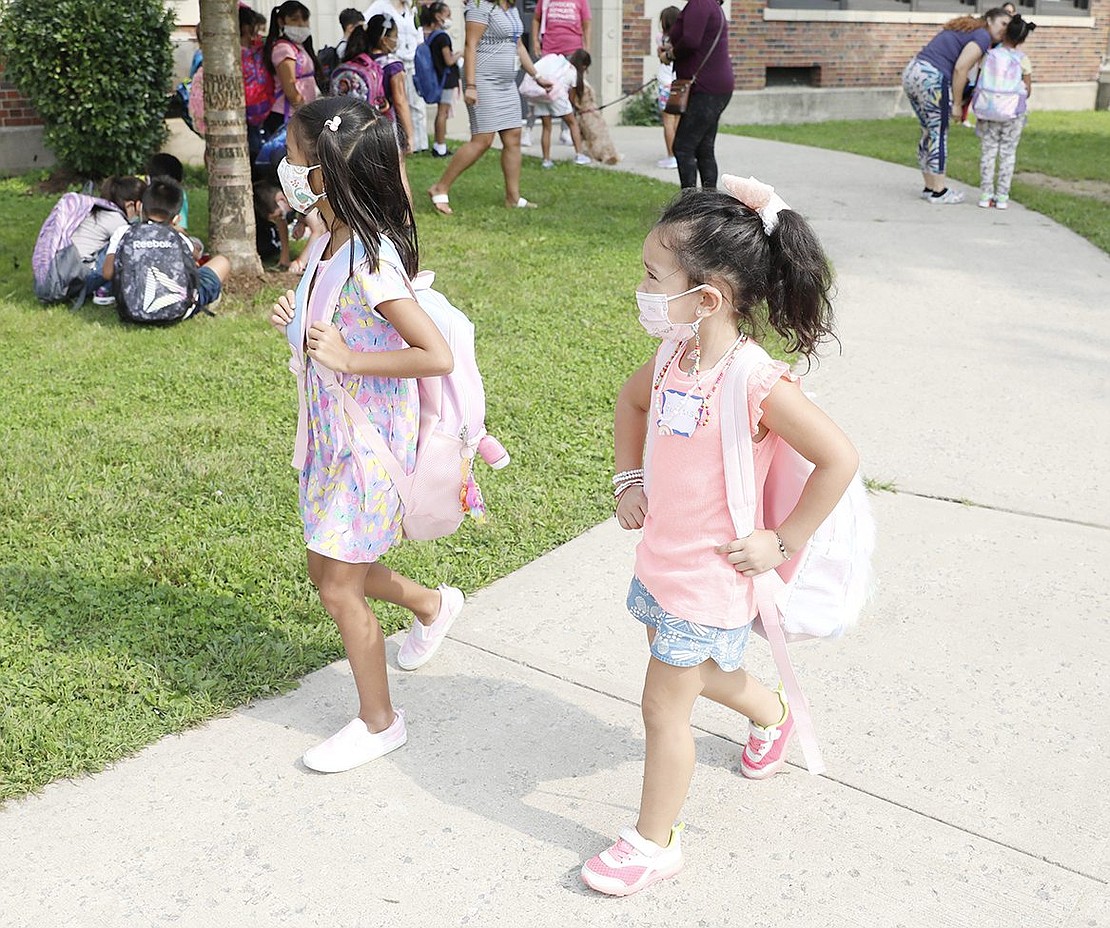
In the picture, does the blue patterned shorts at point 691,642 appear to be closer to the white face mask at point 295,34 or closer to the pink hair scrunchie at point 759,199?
the pink hair scrunchie at point 759,199

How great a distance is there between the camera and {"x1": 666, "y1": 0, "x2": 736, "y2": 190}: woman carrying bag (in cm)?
894

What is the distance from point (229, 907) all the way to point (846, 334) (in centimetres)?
507

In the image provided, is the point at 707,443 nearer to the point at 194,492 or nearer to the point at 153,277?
the point at 194,492

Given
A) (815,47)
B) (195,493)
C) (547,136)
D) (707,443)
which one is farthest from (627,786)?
(815,47)

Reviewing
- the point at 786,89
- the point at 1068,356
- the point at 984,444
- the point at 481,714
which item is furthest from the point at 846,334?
the point at 786,89

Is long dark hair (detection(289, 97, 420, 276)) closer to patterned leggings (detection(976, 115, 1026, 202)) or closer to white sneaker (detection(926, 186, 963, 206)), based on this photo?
patterned leggings (detection(976, 115, 1026, 202))

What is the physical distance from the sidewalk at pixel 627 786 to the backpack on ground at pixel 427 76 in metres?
9.33

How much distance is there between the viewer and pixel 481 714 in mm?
3145

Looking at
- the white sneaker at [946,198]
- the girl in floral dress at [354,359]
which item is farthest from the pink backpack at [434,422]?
the white sneaker at [946,198]

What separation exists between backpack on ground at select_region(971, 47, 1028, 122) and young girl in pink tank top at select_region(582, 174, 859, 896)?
8360 mm

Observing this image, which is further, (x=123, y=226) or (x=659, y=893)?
(x=123, y=226)

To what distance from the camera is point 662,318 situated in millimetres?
2330

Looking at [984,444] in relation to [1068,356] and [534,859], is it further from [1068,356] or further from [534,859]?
[534,859]

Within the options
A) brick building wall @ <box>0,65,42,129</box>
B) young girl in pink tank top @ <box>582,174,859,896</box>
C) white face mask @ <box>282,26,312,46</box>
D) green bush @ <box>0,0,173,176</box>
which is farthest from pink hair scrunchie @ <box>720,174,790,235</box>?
brick building wall @ <box>0,65,42,129</box>
